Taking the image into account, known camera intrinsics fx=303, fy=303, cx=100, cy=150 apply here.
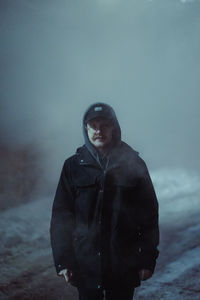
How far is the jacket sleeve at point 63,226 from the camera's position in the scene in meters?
2.00

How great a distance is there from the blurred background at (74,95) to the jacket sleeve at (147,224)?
64.7 inches

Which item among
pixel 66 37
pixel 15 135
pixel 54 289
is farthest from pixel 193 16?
pixel 54 289

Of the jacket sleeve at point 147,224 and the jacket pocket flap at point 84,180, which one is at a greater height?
the jacket pocket flap at point 84,180

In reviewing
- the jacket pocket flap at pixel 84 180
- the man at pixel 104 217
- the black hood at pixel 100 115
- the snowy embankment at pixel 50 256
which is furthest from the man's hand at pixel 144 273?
the snowy embankment at pixel 50 256

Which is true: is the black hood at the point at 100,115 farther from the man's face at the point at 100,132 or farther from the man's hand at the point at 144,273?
the man's hand at the point at 144,273

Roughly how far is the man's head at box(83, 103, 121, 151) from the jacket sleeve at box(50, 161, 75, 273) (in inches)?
10.6

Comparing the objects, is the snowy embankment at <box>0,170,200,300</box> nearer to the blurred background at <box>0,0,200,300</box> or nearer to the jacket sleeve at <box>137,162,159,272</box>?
the blurred background at <box>0,0,200,300</box>

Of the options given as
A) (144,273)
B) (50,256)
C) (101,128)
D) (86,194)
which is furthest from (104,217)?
(50,256)

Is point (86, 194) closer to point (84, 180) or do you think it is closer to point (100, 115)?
point (84, 180)

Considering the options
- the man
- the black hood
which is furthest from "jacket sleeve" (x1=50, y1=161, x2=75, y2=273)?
the black hood

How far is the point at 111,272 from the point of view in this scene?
195cm

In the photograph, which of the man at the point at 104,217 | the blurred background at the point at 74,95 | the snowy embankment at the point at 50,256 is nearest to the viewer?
the man at the point at 104,217

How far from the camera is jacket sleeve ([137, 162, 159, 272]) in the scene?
1.98 m

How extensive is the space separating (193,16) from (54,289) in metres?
10.3
